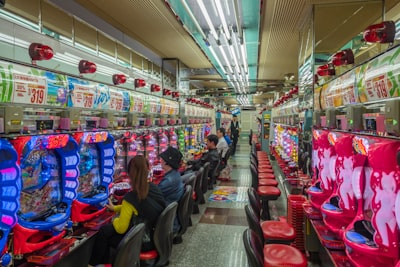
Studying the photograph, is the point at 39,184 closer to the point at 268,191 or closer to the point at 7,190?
the point at 7,190

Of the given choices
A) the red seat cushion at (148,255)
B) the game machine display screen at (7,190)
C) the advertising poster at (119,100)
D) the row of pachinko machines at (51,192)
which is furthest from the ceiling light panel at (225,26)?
the red seat cushion at (148,255)

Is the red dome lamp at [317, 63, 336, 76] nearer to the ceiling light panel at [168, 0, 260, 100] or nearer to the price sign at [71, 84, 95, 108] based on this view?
the ceiling light panel at [168, 0, 260, 100]

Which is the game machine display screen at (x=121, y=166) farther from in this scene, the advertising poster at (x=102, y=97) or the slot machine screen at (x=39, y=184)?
the slot machine screen at (x=39, y=184)

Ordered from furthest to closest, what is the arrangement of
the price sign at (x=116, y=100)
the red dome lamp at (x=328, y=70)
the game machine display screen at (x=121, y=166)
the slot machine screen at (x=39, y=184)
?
1. the price sign at (x=116, y=100)
2. the game machine display screen at (x=121, y=166)
3. the red dome lamp at (x=328, y=70)
4. the slot machine screen at (x=39, y=184)

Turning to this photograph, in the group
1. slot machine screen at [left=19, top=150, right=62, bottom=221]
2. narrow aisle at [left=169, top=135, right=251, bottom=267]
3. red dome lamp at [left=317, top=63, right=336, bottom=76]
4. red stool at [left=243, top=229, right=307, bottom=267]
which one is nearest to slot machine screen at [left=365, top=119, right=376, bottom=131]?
red stool at [left=243, top=229, right=307, bottom=267]

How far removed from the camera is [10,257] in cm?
206

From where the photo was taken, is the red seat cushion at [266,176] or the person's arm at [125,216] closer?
the person's arm at [125,216]

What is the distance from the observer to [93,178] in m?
3.40

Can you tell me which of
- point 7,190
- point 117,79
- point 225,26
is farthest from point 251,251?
point 117,79

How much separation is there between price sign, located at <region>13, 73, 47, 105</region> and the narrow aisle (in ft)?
7.46

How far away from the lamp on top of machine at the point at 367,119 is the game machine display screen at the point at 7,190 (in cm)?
223

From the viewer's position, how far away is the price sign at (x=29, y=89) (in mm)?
2318

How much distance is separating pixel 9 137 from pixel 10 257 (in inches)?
30.6

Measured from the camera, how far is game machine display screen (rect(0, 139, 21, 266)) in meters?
1.94
